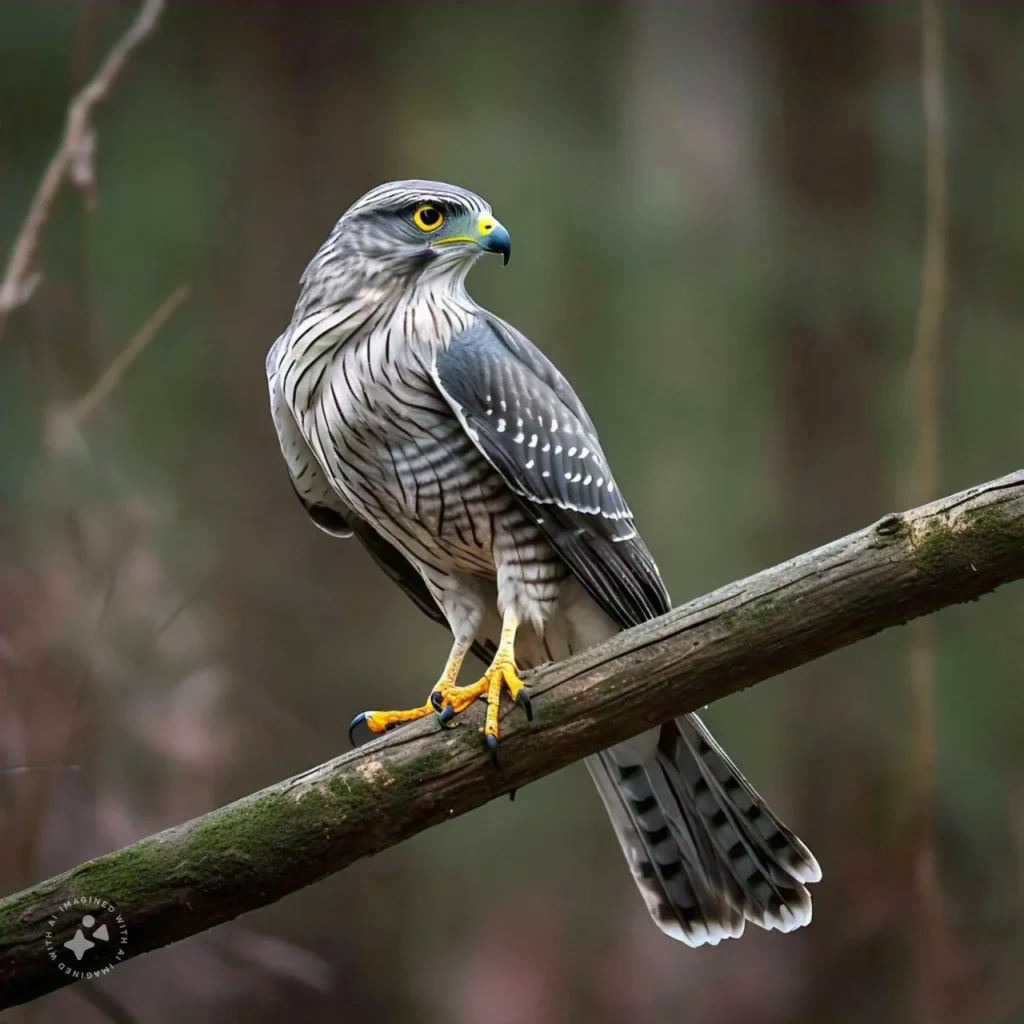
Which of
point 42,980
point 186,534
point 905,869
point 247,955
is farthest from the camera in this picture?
point 186,534

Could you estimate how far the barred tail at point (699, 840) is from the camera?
8.41ft

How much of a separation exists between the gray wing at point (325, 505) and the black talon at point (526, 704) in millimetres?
786

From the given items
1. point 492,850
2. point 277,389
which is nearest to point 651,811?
point 277,389

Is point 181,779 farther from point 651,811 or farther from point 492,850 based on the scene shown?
point 651,811

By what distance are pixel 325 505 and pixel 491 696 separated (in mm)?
862

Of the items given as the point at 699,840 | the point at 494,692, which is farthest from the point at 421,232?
the point at 699,840

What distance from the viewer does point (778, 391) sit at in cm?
546

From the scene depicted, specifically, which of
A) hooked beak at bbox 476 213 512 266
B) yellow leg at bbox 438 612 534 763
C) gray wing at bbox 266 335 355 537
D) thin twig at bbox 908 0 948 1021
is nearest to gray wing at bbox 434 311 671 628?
hooked beak at bbox 476 213 512 266

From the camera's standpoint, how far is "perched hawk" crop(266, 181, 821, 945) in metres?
2.42

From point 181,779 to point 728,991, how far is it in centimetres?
245

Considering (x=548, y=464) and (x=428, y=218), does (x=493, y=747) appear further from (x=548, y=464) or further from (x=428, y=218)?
(x=428, y=218)

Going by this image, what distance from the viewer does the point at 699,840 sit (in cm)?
268

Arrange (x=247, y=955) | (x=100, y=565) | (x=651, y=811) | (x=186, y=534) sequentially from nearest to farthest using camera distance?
(x=651, y=811) → (x=247, y=955) → (x=100, y=565) → (x=186, y=534)

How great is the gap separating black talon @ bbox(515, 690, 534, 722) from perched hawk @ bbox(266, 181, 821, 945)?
115 mm
